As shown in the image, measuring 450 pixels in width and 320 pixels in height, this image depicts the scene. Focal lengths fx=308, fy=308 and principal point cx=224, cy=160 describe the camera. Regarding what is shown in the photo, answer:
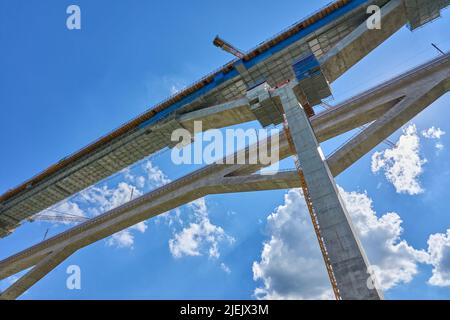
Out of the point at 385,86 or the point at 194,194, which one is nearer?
the point at 385,86

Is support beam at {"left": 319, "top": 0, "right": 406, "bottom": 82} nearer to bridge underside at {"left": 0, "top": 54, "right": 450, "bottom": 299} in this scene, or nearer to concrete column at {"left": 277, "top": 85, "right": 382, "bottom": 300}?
bridge underside at {"left": 0, "top": 54, "right": 450, "bottom": 299}

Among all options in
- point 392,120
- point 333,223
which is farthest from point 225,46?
point 333,223

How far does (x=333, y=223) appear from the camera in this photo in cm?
1228

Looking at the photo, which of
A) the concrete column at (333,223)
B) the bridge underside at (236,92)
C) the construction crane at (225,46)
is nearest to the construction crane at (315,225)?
the concrete column at (333,223)

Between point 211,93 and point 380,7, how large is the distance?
12.3m

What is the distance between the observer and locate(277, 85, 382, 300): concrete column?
35.8ft

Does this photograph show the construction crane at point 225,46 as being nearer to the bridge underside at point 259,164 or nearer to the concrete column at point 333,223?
the bridge underside at point 259,164

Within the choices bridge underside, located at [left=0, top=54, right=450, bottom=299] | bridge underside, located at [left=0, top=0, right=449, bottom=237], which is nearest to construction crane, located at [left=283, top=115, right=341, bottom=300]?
bridge underside, located at [left=0, top=54, right=450, bottom=299]

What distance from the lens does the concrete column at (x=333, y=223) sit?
35.8ft

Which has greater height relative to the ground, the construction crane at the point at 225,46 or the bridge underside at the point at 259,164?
the construction crane at the point at 225,46

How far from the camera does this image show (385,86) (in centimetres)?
1848

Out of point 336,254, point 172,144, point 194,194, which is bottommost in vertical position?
point 336,254
